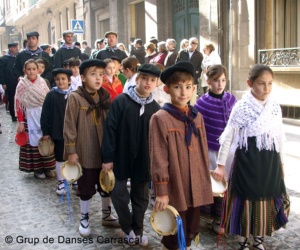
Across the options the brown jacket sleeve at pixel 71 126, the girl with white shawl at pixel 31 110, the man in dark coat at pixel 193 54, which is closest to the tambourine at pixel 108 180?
the brown jacket sleeve at pixel 71 126

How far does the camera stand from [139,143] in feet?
12.8

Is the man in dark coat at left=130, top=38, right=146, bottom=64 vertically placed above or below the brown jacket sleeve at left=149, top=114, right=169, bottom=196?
above

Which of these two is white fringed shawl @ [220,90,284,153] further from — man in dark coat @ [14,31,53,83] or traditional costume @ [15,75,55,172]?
man in dark coat @ [14,31,53,83]

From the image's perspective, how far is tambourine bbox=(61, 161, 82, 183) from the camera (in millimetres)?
4102

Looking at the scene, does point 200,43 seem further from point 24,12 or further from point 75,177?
point 24,12

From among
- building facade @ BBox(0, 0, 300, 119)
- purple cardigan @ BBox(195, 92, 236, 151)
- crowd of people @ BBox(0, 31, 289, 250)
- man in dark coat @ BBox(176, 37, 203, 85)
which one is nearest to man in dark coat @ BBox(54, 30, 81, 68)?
man in dark coat @ BBox(176, 37, 203, 85)

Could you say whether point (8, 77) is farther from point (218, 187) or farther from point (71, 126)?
point (218, 187)

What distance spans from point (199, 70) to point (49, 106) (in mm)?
6445

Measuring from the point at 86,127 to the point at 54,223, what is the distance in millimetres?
1162

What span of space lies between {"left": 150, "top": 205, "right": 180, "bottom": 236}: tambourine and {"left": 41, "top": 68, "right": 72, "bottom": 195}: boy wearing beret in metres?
2.64

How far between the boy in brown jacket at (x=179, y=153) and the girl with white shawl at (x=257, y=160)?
423mm

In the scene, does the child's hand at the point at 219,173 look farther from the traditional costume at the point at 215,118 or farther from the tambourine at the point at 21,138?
the tambourine at the point at 21,138

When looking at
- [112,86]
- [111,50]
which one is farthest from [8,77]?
[112,86]

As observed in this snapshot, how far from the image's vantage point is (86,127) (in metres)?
4.19
